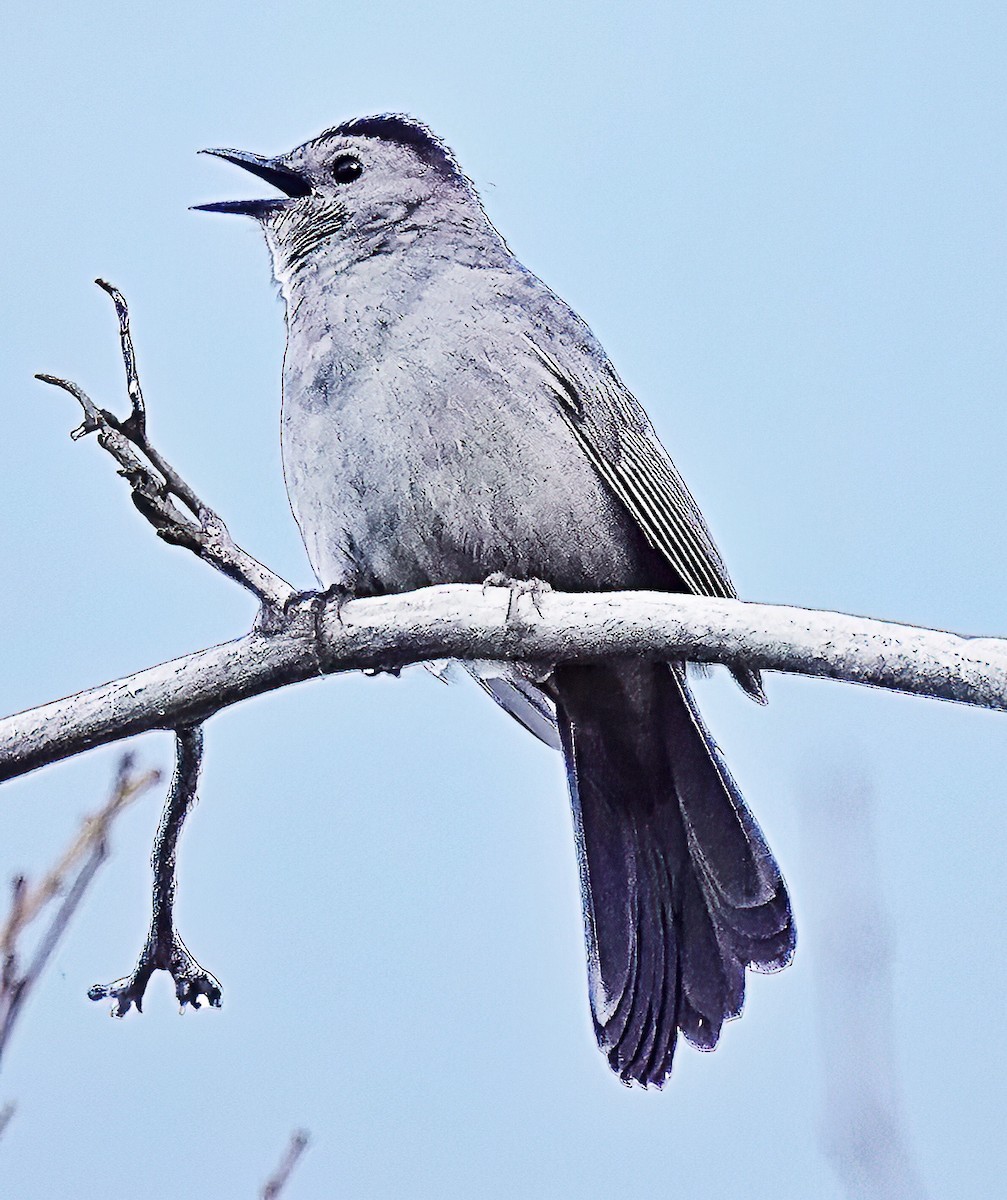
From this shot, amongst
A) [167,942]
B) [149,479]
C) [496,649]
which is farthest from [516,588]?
[167,942]

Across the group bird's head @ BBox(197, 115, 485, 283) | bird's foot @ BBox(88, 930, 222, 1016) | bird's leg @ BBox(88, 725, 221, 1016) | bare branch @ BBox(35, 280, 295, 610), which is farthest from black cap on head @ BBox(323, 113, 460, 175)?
bird's foot @ BBox(88, 930, 222, 1016)

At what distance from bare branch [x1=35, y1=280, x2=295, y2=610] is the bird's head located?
41 cm

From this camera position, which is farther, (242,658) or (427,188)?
(427,188)

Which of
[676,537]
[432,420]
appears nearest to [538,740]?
[676,537]

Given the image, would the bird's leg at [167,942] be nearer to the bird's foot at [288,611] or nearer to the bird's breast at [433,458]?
the bird's foot at [288,611]

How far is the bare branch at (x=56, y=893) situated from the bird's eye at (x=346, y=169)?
2.17 ft

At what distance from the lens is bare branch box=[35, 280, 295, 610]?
1.09 metres

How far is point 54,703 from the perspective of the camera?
1.15 metres

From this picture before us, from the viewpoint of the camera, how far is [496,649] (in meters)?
1.19

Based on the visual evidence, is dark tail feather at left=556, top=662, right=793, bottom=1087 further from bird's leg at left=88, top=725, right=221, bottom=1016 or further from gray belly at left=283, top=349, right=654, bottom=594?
bird's leg at left=88, top=725, right=221, bottom=1016

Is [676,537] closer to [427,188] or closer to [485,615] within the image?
[485,615]

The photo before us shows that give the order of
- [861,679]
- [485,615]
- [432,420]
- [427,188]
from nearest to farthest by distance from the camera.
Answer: [861,679]
[485,615]
[432,420]
[427,188]

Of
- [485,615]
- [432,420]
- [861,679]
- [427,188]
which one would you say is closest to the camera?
[861,679]

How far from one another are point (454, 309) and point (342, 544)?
0.26 metres
